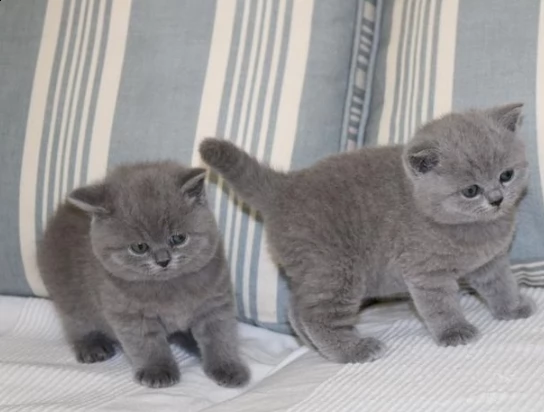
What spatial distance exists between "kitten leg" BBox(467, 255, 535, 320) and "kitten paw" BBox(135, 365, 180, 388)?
1.86 feet

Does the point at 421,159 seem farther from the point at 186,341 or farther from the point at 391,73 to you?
the point at 186,341

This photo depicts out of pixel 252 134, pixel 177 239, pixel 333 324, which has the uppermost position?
pixel 252 134

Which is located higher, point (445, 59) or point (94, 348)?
point (445, 59)

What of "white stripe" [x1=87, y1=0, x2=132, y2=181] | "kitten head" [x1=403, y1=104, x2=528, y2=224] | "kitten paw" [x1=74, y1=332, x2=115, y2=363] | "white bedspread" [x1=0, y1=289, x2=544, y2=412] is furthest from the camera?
"white stripe" [x1=87, y1=0, x2=132, y2=181]

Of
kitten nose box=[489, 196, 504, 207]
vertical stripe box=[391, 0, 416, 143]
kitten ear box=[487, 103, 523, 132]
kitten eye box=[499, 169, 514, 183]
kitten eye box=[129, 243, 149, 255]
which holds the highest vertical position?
vertical stripe box=[391, 0, 416, 143]

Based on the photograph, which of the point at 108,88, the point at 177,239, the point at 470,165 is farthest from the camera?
the point at 108,88

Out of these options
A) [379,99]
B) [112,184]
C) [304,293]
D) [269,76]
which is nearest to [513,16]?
[379,99]

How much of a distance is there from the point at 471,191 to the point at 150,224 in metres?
0.54

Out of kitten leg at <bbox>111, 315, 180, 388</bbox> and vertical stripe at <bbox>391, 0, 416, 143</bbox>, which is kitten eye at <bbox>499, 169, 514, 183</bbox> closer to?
vertical stripe at <bbox>391, 0, 416, 143</bbox>

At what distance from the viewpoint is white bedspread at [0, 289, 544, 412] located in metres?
1.20

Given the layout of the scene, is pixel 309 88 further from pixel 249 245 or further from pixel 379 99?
pixel 249 245

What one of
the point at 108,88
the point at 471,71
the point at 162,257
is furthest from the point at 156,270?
the point at 471,71

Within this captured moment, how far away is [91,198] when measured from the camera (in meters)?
1.41

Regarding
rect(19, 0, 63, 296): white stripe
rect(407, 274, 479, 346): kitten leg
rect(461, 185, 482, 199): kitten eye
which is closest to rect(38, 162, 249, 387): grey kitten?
rect(19, 0, 63, 296): white stripe
